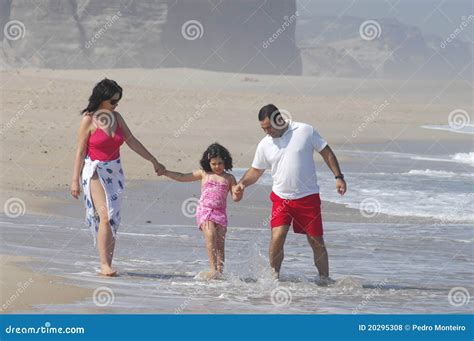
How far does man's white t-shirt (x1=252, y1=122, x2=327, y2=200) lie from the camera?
360 inches

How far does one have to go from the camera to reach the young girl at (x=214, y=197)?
945 cm

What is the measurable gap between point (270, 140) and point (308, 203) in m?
0.57

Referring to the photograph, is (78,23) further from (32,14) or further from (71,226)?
(71,226)

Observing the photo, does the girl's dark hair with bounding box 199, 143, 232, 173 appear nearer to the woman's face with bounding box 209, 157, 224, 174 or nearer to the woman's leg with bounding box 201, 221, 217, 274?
the woman's face with bounding box 209, 157, 224, 174
